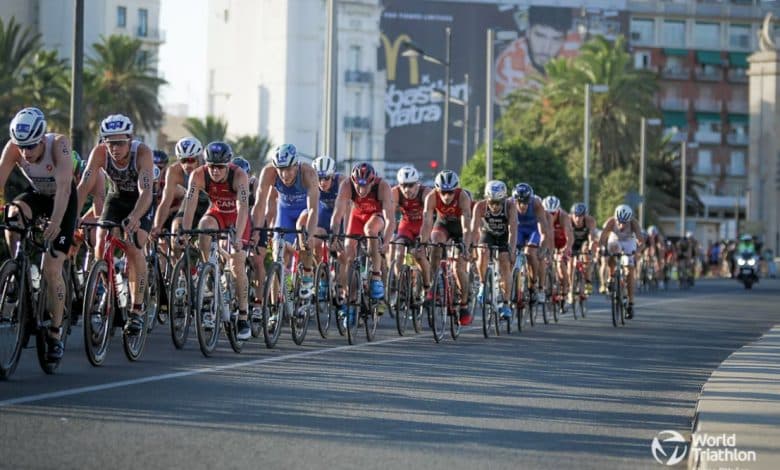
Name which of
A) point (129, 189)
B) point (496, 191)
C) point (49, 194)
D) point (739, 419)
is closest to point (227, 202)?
point (129, 189)

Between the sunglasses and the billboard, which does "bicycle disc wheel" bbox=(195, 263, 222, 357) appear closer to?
the sunglasses

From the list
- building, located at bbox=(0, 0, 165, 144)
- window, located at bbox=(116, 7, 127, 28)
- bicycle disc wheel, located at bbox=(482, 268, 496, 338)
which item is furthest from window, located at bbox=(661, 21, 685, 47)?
bicycle disc wheel, located at bbox=(482, 268, 496, 338)

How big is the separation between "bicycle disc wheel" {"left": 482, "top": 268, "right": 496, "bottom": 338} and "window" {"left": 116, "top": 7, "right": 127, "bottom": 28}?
9477 cm

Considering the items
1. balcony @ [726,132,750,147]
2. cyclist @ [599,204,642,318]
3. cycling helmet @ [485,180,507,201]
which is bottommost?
cyclist @ [599,204,642,318]

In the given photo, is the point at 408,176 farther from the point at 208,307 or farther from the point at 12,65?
the point at 12,65

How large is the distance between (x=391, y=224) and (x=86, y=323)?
18.7ft

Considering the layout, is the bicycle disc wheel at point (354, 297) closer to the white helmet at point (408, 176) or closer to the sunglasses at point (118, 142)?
the white helmet at point (408, 176)

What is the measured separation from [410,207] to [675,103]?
12134cm

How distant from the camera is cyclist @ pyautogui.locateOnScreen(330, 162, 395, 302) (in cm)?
1777

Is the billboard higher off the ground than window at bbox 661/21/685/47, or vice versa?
window at bbox 661/21/685/47

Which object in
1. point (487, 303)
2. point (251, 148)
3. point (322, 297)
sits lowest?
point (487, 303)

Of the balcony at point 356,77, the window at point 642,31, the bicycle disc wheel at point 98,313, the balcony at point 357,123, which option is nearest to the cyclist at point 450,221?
the bicycle disc wheel at point 98,313

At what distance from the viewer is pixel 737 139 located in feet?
458

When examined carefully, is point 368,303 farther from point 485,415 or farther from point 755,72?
point 755,72
